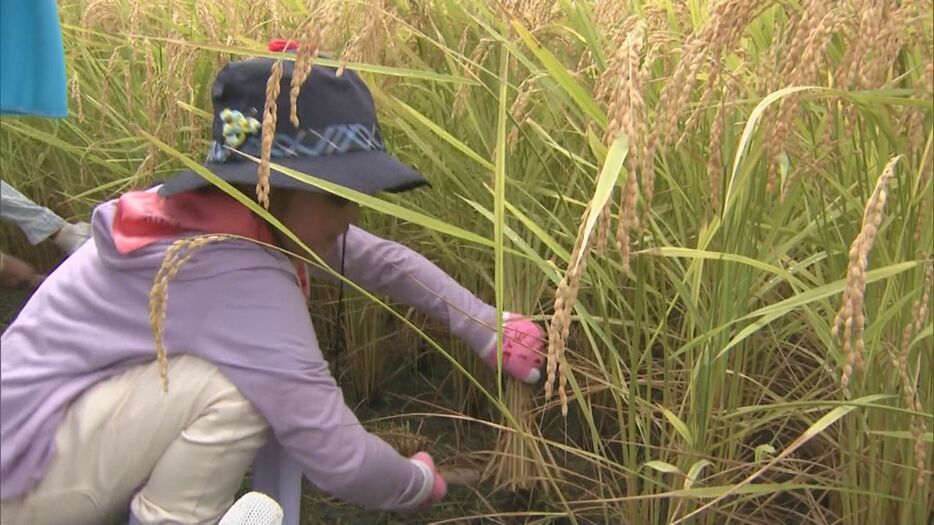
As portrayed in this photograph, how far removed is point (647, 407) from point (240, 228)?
54 centimetres

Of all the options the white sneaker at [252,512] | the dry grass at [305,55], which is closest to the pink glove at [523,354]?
the white sneaker at [252,512]

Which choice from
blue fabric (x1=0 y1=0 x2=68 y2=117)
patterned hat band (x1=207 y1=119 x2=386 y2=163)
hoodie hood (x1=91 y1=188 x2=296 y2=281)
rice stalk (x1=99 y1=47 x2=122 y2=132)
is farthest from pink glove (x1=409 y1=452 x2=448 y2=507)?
rice stalk (x1=99 y1=47 x2=122 y2=132)

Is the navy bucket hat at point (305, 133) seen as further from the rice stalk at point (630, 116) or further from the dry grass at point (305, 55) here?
the rice stalk at point (630, 116)

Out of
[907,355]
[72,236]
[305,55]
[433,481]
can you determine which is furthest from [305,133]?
[72,236]

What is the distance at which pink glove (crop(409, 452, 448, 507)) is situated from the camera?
124cm

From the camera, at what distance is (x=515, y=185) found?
1.17m

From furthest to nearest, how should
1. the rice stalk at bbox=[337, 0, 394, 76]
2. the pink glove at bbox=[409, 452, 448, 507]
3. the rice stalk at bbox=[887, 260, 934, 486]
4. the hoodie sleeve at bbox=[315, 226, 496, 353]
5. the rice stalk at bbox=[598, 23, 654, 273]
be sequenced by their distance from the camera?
the hoodie sleeve at bbox=[315, 226, 496, 353] → the pink glove at bbox=[409, 452, 448, 507] → the rice stalk at bbox=[337, 0, 394, 76] → the rice stalk at bbox=[887, 260, 934, 486] → the rice stalk at bbox=[598, 23, 654, 273]

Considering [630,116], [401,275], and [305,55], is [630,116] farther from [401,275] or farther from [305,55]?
[401,275]

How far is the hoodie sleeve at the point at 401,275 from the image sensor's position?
4.52 feet

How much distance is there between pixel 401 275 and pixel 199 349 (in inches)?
15.9

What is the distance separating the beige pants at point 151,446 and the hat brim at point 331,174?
22 centimetres

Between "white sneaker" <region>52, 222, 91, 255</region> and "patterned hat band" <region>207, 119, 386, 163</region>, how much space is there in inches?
37.8

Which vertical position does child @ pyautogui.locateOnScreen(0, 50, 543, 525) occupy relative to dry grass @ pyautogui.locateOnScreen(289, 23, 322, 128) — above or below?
below

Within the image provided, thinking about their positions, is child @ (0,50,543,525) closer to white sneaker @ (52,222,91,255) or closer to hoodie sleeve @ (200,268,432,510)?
hoodie sleeve @ (200,268,432,510)
